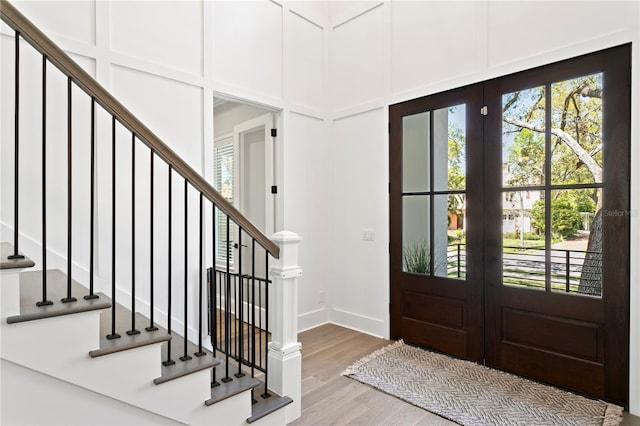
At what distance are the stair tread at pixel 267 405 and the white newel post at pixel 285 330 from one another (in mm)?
59

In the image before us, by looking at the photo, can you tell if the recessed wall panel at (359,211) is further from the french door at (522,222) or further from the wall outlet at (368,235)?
the french door at (522,222)

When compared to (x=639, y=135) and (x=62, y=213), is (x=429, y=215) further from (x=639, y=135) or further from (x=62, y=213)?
(x=62, y=213)

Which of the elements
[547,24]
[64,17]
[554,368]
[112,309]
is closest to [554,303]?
[554,368]

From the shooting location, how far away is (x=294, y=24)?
376 cm

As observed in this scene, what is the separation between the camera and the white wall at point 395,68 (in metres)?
2.39

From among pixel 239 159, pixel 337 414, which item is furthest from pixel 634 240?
pixel 239 159

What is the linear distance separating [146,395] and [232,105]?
143 inches

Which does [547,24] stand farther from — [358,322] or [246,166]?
[246,166]

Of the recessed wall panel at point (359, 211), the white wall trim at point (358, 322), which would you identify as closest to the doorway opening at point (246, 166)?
the recessed wall panel at point (359, 211)

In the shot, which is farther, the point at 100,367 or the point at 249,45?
the point at 249,45

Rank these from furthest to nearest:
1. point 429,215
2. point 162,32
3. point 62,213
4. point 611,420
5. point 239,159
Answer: point 239,159 → point 429,215 → point 162,32 → point 62,213 → point 611,420

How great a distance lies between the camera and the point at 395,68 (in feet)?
11.5

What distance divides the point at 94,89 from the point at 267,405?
1815 mm

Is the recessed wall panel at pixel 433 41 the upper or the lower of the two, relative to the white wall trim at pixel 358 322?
upper
